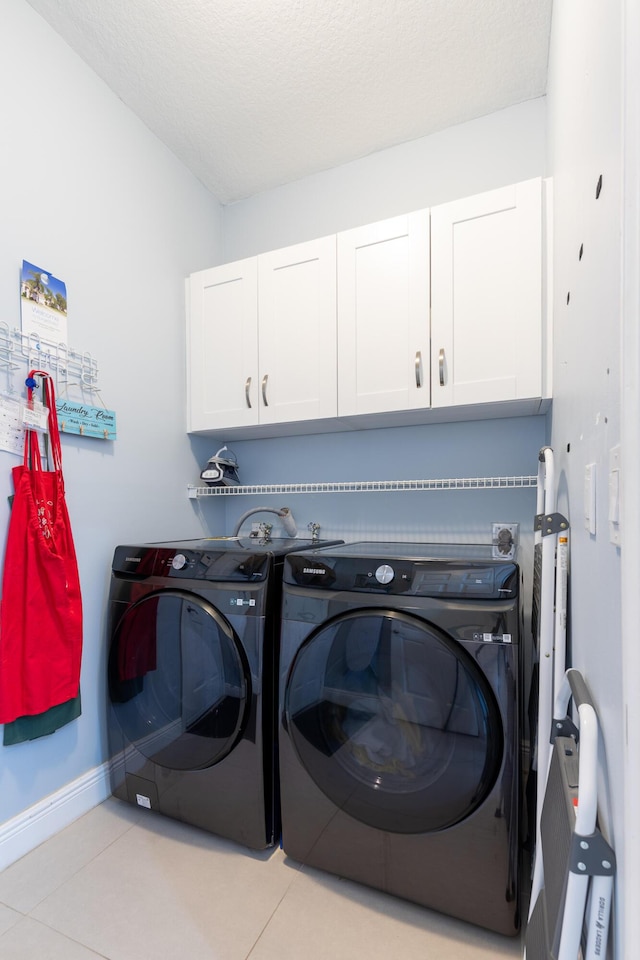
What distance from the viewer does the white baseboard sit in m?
1.44

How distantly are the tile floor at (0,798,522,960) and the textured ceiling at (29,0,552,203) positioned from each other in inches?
111

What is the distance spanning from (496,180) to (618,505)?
198cm

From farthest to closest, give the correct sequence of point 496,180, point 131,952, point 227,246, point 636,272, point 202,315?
point 227,246, point 202,315, point 496,180, point 131,952, point 636,272

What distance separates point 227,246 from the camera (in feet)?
8.36

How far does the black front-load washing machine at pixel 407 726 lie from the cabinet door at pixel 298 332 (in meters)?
0.80

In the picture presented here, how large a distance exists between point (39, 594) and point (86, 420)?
65 cm

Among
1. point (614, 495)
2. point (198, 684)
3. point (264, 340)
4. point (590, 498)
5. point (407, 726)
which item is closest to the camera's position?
point (614, 495)

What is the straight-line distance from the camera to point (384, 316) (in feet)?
5.97

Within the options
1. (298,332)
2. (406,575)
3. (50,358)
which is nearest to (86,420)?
(50,358)

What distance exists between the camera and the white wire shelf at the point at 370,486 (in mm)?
1857

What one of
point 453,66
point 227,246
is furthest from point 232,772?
point 453,66

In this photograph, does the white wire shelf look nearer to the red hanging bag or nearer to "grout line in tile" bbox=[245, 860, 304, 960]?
the red hanging bag

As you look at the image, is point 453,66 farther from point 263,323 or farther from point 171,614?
point 171,614

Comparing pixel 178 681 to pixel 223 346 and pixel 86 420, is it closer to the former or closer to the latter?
pixel 86 420
